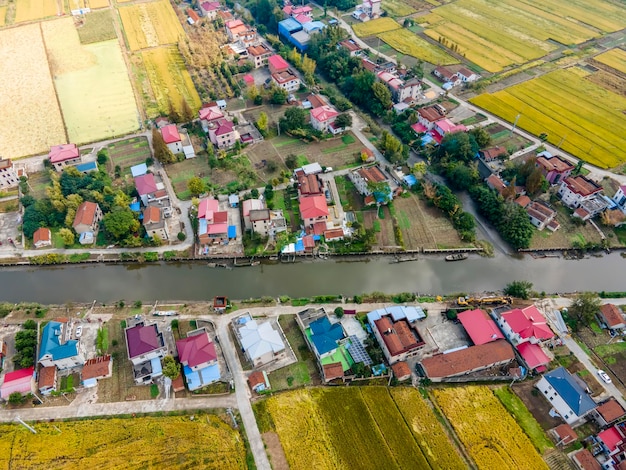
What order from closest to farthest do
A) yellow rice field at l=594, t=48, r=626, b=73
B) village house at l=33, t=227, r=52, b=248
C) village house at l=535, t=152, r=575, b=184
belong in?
village house at l=33, t=227, r=52, b=248, village house at l=535, t=152, r=575, b=184, yellow rice field at l=594, t=48, r=626, b=73

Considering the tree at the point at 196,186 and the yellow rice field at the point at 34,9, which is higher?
the yellow rice field at the point at 34,9

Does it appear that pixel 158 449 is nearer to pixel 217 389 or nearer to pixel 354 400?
pixel 217 389

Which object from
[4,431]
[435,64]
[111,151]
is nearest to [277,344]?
[4,431]

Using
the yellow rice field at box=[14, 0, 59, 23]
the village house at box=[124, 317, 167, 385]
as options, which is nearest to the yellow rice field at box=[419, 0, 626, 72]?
the village house at box=[124, 317, 167, 385]

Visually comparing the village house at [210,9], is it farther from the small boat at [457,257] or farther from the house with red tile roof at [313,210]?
the small boat at [457,257]

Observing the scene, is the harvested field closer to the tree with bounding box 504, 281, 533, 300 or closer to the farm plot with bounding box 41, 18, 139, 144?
the farm plot with bounding box 41, 18, 139, 144

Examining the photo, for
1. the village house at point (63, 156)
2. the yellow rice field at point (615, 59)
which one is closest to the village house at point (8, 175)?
the village house at point (63, 156)
